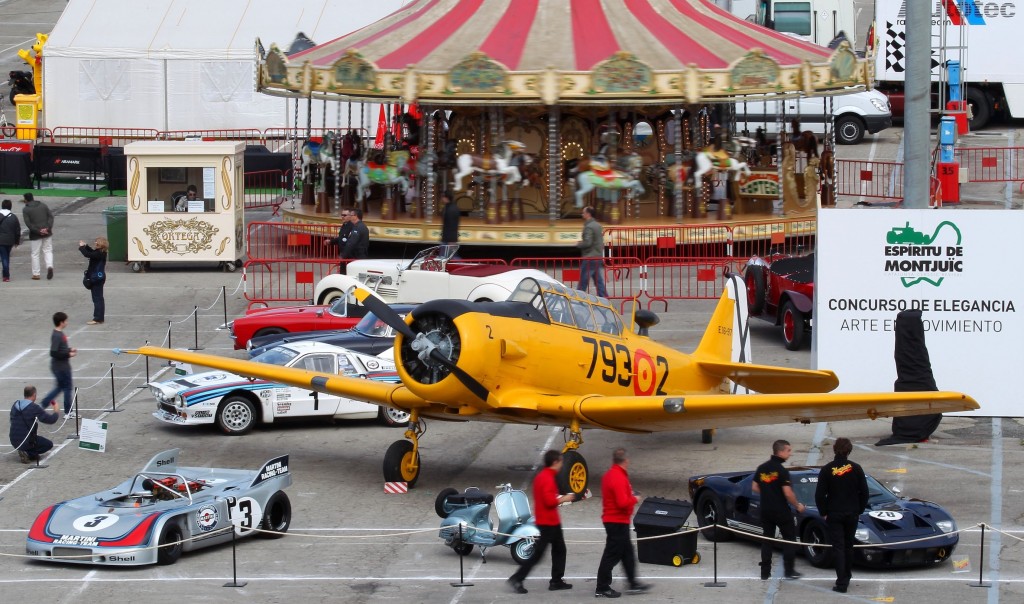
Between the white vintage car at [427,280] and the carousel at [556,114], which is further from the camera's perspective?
the carousel at [556,114]

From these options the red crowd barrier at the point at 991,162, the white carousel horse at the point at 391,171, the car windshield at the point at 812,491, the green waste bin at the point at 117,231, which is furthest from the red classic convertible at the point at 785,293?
the red crowd barrier at the point at 991,162

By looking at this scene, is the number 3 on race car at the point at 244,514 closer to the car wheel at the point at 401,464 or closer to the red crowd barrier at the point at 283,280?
the car wheel at the point at 401,464

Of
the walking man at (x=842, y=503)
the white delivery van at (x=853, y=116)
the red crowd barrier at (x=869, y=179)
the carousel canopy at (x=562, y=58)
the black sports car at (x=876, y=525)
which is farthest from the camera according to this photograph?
the white delivery van at (x=853, y=116)

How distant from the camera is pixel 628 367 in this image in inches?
741

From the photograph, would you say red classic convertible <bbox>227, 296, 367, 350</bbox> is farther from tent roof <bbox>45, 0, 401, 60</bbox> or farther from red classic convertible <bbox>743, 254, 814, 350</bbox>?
tent roof <bbox>45, 0, 401, 60</bbox>

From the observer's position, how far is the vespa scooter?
49.2 feet

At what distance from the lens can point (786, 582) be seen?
14.7 metres

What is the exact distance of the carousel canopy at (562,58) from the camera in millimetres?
31500

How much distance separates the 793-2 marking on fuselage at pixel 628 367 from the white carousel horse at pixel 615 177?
12.9 meters

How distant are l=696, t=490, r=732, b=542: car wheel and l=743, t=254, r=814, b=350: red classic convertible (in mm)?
8661

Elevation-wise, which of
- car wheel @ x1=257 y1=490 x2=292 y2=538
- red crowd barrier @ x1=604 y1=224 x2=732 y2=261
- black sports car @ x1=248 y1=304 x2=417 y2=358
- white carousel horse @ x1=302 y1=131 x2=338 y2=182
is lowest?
car wheel @ x1=257 y1=490 x2=292 y2=538

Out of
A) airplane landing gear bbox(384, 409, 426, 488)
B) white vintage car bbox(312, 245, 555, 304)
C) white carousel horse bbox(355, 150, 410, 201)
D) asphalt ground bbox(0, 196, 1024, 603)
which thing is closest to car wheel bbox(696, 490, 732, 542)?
asphalt ground bbox(0, 196, 1024, 603)

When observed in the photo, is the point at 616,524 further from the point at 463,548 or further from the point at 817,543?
the point at 817,543

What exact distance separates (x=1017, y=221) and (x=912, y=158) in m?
2.59
